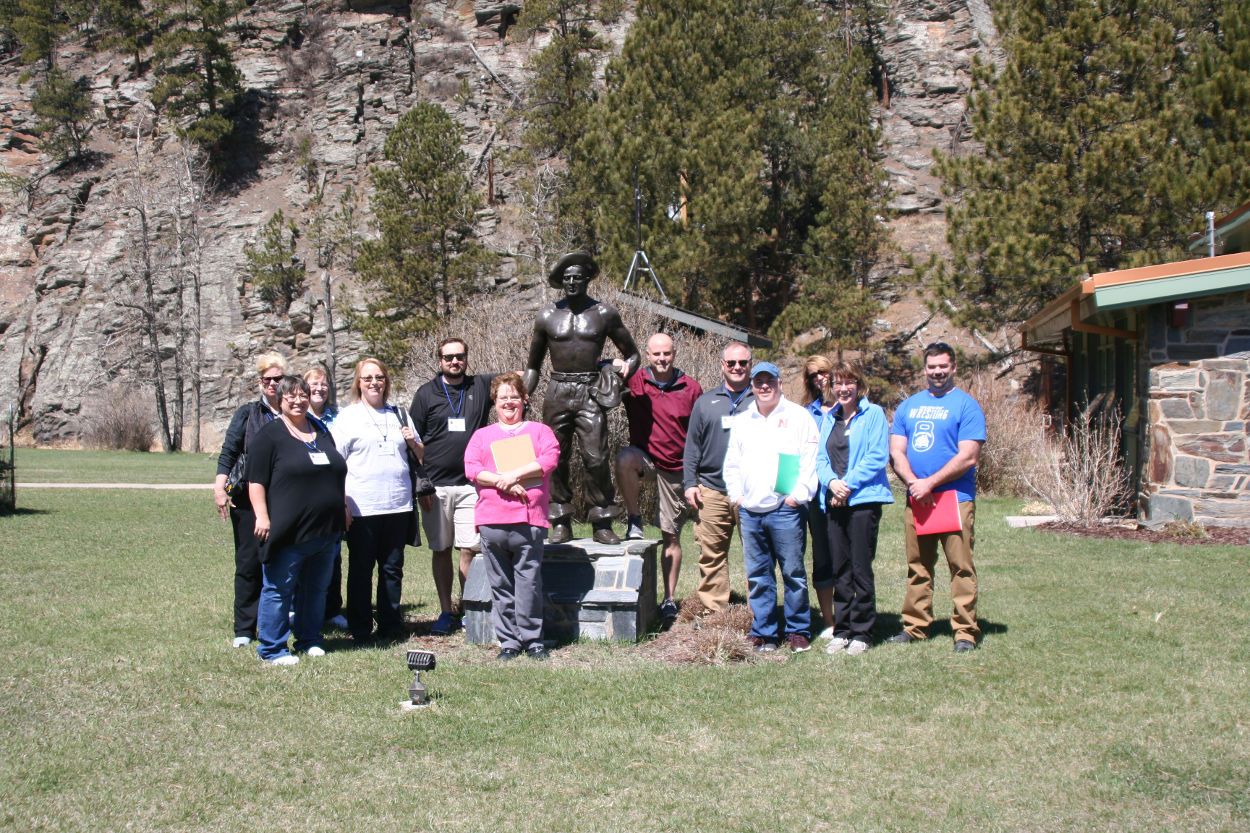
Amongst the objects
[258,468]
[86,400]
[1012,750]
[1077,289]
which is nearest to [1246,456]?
[1077,289]

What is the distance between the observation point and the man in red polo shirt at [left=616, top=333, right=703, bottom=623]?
749 centimetres

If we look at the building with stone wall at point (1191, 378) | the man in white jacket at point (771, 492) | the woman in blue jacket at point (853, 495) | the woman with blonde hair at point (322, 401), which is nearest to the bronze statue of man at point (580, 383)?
the man in white jacket at point (771, 492)

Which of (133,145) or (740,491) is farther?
(133,145)

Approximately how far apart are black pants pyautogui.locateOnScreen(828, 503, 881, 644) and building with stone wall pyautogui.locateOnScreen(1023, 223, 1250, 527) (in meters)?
6.40

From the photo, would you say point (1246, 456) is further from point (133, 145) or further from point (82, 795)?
point (133, 145)

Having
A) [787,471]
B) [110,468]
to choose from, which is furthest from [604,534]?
[110,468]

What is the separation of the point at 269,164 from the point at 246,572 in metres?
45.0

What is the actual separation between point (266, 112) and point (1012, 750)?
50.6 meters

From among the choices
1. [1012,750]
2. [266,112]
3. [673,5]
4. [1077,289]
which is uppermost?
[266,112]

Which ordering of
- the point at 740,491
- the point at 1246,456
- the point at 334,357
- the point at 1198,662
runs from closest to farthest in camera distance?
1. the point at 1198,662
2. the point at 740,491
3. the point at 1246,456
4. the point at 334,357

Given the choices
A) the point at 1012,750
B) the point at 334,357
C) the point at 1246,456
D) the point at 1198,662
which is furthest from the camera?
the point at 334,357

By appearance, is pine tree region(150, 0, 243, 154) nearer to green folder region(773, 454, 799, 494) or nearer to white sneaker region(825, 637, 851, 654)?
green folder region(773, 454, 799, 494)

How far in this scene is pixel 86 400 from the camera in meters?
42.7

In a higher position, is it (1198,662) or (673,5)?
(673,5)
